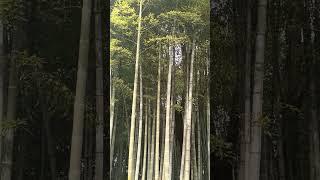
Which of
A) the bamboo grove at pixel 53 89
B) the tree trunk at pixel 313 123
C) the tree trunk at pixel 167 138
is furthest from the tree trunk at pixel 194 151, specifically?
the tree trunk at pixel 313 123

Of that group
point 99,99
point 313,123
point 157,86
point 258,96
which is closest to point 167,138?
point 157,86

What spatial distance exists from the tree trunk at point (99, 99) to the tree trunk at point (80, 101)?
4cm

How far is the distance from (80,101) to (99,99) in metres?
0.09

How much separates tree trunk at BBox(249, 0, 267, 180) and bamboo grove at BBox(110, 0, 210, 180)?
11.4 inches

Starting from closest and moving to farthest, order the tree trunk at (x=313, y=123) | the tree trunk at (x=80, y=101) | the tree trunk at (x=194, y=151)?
the tree trunk at (x=313, y=123)
the tree trunk at (x=80, y=101)
the tree trunk at (x=194, y=151)

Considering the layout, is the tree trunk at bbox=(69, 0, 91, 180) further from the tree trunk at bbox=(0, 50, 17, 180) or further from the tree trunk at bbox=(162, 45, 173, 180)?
the tree trunk at bbox=(162, 45, 173, 180)

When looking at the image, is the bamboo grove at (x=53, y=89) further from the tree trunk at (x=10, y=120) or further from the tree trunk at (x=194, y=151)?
the tree trunk at (x=194, y=151)

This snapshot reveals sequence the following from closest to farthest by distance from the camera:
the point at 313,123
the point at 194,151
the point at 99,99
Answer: the point at 313,123, the point at 99,99, the point at 194,151

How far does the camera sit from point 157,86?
7.00 ft

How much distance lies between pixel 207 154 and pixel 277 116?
0.38 metres

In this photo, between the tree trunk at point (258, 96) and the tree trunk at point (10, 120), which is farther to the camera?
the tree trunk at point (10, 120)

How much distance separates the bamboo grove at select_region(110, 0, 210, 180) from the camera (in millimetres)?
2080

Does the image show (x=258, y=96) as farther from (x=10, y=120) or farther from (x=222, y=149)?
(x=10, y=120)

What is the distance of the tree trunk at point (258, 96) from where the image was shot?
1.82 metres
